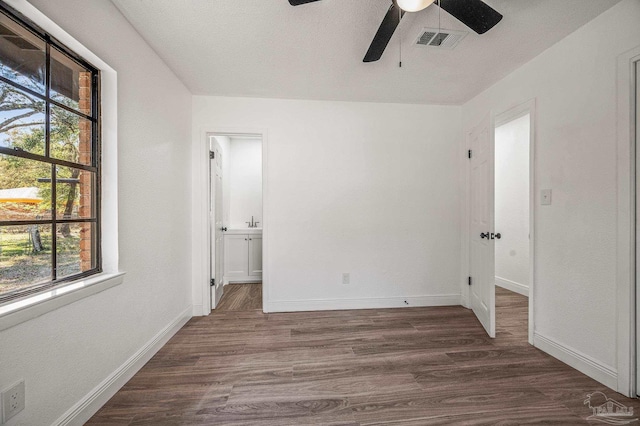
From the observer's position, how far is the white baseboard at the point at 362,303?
3053mm

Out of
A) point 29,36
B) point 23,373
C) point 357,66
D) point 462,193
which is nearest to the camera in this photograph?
point 23,373

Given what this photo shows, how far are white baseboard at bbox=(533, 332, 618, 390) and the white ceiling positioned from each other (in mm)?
2388

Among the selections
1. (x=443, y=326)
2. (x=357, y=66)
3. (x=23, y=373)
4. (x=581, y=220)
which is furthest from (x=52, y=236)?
(x=581, y=220)

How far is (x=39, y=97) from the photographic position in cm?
129

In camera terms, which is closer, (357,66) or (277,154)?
(357,66)

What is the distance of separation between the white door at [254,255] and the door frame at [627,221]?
3.89 m

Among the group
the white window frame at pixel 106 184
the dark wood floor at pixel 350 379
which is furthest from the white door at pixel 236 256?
the white window frame at pixel 106 184

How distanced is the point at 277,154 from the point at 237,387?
2274mm

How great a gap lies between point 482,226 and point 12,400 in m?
3.44

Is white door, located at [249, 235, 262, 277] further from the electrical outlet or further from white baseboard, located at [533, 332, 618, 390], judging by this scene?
white baseboard, located at [533, 332, 618, 390]

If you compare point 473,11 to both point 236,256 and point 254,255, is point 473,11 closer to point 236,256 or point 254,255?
point 254,255

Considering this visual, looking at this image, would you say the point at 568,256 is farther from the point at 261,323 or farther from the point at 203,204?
the point at 203,204

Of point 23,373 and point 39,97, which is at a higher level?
point 39,97

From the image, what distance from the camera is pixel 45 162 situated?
52.0 inches
